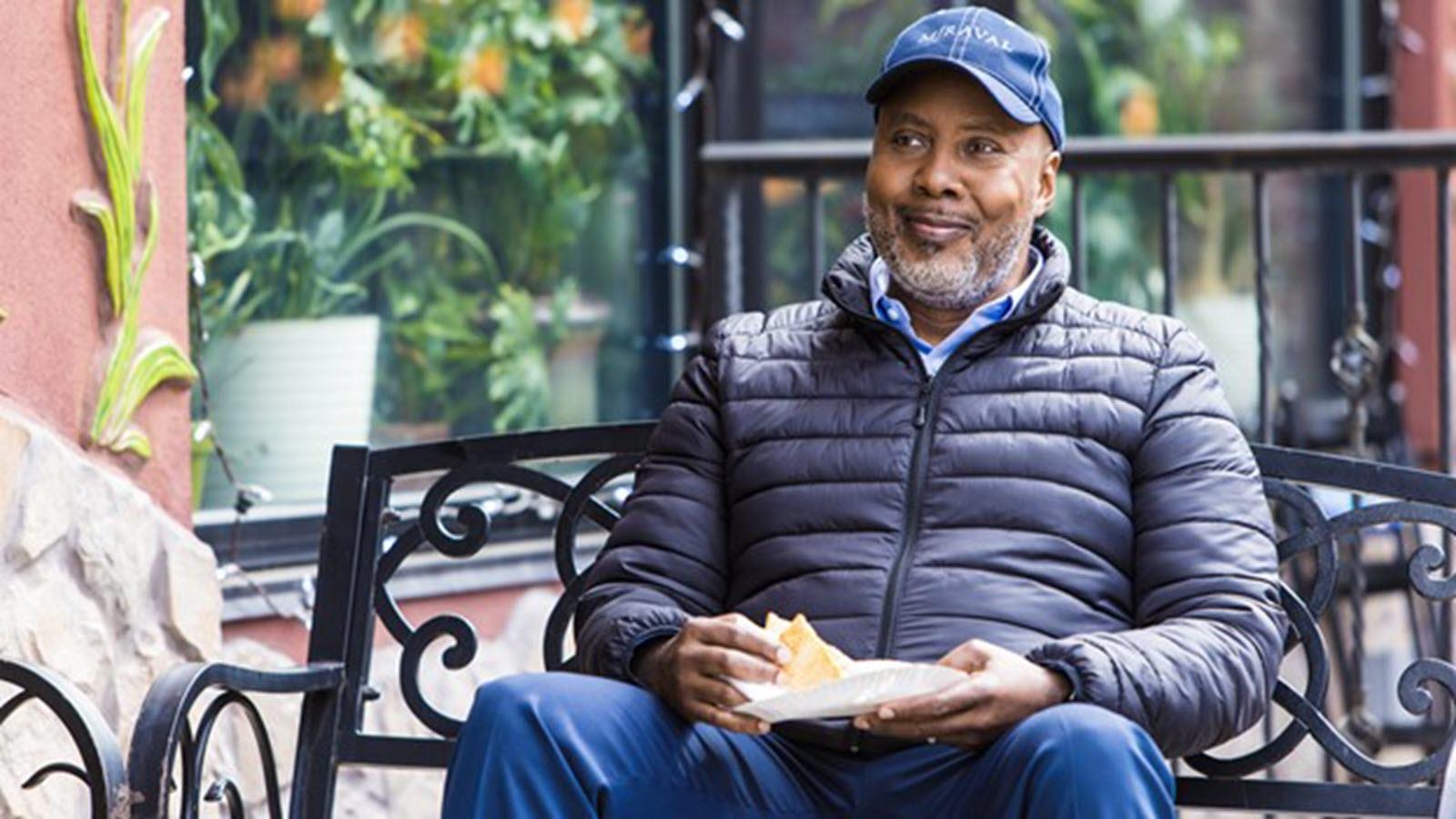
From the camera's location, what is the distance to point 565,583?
158 inches

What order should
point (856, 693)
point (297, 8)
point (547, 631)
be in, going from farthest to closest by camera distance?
Answer: point (297, 8), point (547, 631), point (856, 693)

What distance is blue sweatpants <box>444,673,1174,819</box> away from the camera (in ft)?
10.3

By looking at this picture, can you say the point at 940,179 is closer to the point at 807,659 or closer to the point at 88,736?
the point at 807,659

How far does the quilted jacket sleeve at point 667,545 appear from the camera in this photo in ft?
11.7

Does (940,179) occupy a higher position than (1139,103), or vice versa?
(1139,103)

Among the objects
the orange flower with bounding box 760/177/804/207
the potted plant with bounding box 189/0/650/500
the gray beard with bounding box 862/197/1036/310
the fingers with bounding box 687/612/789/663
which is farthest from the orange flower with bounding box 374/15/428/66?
the fingers with bounding box 687/612/789/663

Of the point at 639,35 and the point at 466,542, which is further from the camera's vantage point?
the point at 639,35

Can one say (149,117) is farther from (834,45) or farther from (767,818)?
(834,45)

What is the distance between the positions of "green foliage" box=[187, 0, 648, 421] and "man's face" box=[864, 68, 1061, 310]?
136 centimetres

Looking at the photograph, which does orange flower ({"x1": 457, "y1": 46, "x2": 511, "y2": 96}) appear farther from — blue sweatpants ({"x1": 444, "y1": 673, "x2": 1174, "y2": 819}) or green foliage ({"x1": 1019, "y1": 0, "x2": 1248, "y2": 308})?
blue sweatpants ({"x1": 444, "y1": 673, "x2": 1174, "y2": 819})

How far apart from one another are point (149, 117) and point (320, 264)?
0.94 m

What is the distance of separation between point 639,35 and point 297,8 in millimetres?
974

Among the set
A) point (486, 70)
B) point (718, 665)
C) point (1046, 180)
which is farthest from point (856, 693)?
point (486, 70)

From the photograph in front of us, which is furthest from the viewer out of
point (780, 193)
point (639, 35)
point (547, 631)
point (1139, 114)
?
point (1139, 114)
